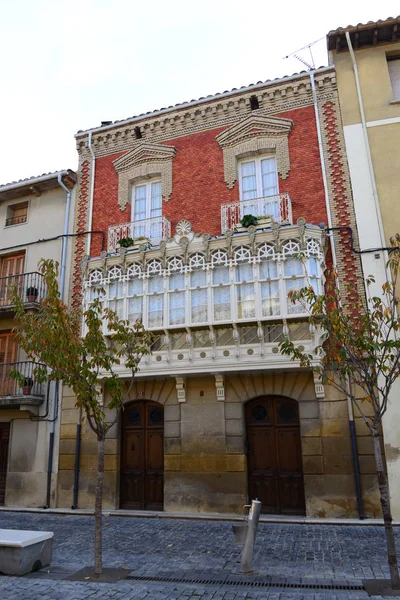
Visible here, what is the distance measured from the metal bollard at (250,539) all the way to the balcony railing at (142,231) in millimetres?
8830

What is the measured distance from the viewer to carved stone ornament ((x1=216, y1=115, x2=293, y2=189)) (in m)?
14.0

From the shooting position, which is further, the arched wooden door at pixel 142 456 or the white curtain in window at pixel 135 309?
the white curtain in window at pixel 135 309

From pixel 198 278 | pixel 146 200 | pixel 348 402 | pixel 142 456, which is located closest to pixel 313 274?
pixel 198 278

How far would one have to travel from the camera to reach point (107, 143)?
16391 millimetres

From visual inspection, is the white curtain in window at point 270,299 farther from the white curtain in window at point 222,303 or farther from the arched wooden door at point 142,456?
the arched wooden door at point 142,456

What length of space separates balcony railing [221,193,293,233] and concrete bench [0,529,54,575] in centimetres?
878

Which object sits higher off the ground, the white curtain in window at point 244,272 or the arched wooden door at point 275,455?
the white curtain in window at point 244,272

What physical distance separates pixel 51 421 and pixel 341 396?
8468 mm

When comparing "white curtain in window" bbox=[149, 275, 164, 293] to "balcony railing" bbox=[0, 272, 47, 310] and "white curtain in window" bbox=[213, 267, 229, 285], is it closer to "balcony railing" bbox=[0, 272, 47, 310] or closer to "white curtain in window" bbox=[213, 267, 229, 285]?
"white curtain in window" bbox=[213, 267, 229, 285]

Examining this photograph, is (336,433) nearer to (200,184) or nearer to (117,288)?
(117,288)

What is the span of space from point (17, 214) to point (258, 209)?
938 centimetres

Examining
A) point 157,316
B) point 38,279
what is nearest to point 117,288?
point 157,316

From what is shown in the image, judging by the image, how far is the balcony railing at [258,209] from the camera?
13.2 metres

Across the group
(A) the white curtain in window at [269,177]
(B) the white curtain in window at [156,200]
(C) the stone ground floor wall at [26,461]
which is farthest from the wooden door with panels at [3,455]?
(A) the white curtain in window at [269,177]
